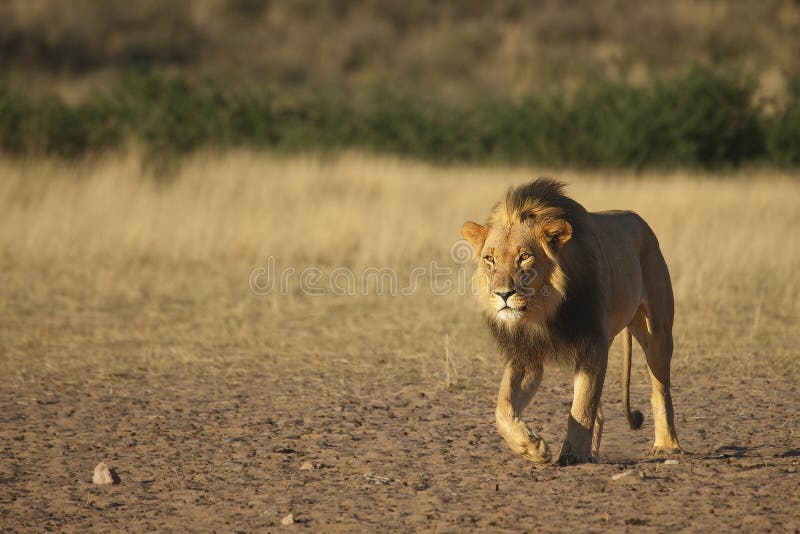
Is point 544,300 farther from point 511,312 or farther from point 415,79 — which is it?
point 415,79

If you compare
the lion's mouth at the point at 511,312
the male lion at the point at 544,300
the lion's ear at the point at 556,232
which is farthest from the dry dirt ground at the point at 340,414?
the lion's ear at the point at 556,232

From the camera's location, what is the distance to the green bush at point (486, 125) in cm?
1980

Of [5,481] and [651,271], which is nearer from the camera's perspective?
[5,481]

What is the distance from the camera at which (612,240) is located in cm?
549

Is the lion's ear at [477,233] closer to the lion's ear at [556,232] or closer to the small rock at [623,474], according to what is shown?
the lion's ear at [556,232]

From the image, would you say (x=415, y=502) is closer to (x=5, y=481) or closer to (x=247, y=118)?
(x=5, y=481)

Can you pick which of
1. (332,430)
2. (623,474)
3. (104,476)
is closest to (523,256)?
(623,474)

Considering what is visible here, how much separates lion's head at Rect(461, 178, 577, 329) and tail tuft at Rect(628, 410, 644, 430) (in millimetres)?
1227

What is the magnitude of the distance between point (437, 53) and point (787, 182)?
71.2ft

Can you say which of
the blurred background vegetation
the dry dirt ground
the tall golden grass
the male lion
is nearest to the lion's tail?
the dry dirt ground

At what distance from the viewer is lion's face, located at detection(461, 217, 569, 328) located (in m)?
4.80

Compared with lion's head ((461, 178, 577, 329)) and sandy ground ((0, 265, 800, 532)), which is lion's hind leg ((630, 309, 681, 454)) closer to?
sandy ground ((0, 265, 800, 532))

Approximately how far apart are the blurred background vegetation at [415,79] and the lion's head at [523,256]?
13724 millimetres

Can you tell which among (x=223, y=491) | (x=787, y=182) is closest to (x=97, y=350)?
(x=223, y=491)
